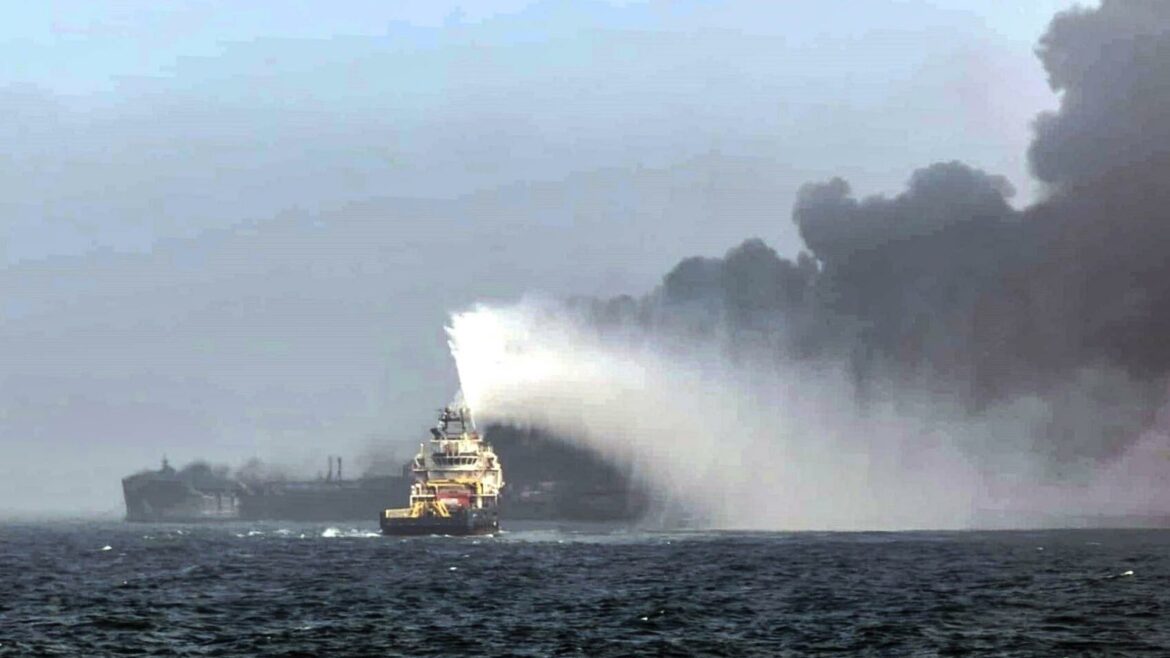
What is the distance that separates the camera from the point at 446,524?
6895 inches

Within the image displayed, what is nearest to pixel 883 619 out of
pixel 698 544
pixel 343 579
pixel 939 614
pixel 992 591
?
pixel 939 614

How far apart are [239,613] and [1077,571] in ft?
187

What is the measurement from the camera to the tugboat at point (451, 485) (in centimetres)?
18012

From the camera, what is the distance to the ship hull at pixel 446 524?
175375 mm

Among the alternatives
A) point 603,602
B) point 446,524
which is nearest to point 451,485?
point 446,524

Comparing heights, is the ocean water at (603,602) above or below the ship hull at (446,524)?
below

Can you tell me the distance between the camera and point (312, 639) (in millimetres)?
67375

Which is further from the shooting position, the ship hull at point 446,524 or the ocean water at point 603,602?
the ship hull at point 446,524

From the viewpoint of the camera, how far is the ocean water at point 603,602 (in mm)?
65250

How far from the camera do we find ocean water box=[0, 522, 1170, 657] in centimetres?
6525

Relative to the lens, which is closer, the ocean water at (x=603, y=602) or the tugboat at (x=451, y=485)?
the ocean water at (x=603, y=602)

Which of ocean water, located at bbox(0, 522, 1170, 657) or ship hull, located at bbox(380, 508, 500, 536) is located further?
ship hull, located at bbox(380, 508, 500, 536)

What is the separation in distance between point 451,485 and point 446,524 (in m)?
13.4

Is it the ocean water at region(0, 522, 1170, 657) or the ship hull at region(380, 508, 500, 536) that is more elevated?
the ship hull at region(380, 508, 500, 536)
